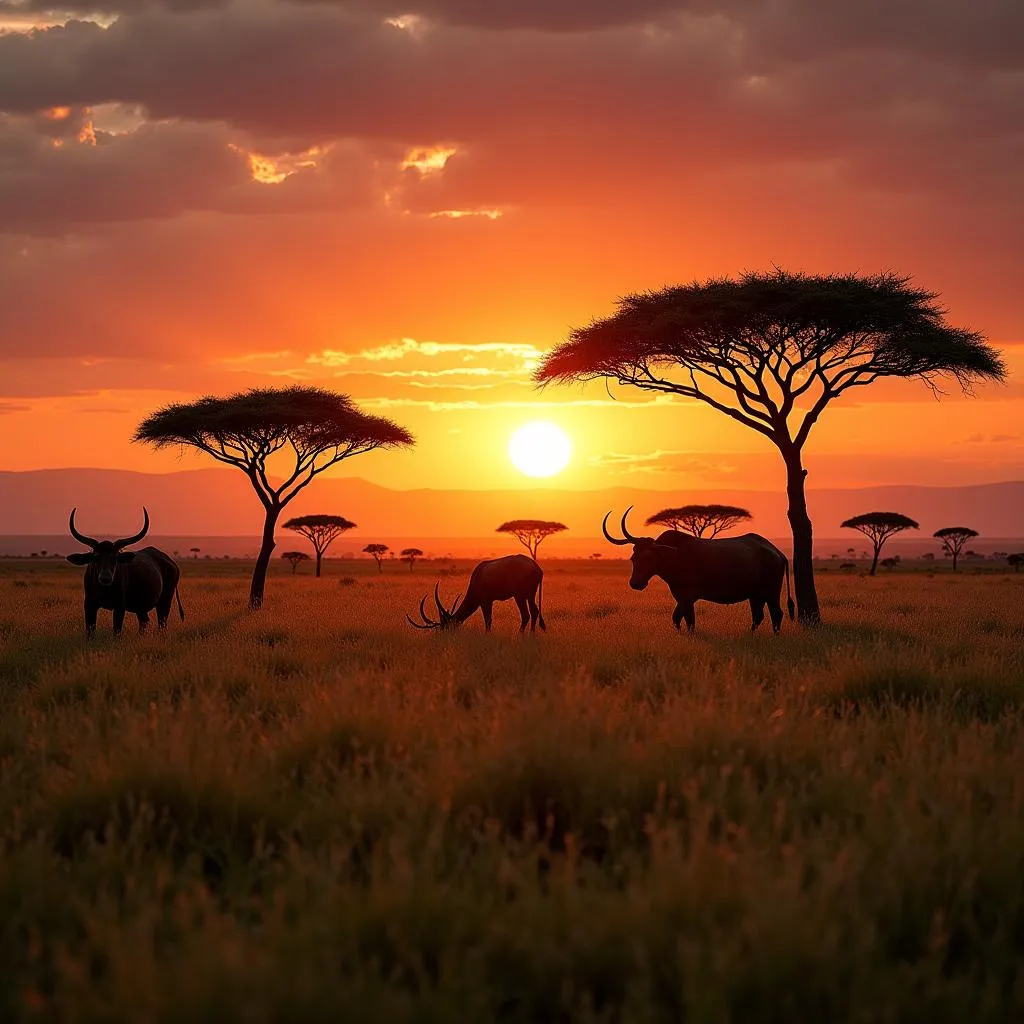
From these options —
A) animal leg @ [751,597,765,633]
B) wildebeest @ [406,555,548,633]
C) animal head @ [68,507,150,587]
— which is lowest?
animal leg @ [751,597,765,633]

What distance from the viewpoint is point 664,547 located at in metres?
17.3

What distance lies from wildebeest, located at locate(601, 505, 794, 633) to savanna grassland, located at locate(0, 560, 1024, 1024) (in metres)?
8.55

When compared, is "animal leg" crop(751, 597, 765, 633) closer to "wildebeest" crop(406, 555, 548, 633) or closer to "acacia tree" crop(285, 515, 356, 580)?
"wildebeest" crop(406, 555, 548, 633)

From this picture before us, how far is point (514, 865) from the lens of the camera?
Result: 4.01 meters

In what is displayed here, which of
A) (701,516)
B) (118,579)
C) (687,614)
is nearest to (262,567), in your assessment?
(118,579)

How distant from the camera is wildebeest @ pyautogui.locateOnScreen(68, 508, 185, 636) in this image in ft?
51.4

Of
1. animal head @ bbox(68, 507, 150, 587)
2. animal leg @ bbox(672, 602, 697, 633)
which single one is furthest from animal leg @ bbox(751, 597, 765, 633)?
animal head @ bbox(68, 507, 150, 587)

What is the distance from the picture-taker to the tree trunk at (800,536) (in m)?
21.0

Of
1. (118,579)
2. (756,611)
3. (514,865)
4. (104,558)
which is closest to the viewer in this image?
(514,865)

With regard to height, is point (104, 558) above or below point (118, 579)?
above

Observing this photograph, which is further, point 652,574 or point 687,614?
point 687,614

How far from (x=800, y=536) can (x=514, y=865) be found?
1846cm

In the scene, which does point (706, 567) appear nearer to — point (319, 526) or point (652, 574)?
point (652, 574)

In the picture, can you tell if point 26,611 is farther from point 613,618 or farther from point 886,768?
point 886,768
